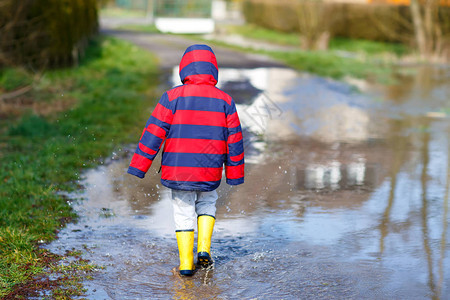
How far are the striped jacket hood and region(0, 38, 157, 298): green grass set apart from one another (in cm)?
Result: 154

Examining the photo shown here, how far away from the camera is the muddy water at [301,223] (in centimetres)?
421

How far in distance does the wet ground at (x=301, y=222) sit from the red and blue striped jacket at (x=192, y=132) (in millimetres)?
648

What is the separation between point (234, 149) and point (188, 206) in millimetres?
487

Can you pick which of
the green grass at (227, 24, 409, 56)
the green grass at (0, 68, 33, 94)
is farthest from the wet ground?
the green grass at (227, 24, 409, 56)

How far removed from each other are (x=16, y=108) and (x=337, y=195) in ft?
20.1

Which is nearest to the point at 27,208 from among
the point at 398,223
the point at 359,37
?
the point at 398,223

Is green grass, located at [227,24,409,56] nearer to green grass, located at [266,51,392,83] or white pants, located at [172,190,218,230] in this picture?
green grass, located at [266,51,392,83]

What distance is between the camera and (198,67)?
4.35 meters

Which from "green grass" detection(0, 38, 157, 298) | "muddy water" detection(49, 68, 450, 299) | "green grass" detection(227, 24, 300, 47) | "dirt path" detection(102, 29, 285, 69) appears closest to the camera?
"muddy water" detection(49, 68, 450, 299)

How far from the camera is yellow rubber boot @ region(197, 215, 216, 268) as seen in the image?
4418 millimetres

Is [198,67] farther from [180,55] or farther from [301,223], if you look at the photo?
[180,55]

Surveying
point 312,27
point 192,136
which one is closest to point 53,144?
point 192,136

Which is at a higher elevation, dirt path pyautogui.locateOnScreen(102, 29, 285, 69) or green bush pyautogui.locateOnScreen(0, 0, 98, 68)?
green bush pyautogui.locateOnScreen(0, 0, 98, 68)

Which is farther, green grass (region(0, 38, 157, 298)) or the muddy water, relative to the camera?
green grass (region(0, 38, 157, 298))
